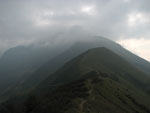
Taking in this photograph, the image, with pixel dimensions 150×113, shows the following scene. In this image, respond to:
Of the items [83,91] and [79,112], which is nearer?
[79,112]

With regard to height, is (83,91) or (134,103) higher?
(83,91)

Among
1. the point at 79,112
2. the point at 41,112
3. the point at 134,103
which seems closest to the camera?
the point at 79,112

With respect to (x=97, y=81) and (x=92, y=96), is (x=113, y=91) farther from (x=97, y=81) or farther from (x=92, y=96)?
(x=92, y=96)

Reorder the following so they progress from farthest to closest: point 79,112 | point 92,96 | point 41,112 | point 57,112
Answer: point 92,96 < point 41,112 < point 57,112 < point 79,112

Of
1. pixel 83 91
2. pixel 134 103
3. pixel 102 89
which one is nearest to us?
pixel 83 91

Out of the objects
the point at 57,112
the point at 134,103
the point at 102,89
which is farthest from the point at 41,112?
the point at 134,103

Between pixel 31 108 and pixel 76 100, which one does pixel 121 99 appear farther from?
pixel 31 108

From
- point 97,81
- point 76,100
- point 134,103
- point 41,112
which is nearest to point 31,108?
point 41,112

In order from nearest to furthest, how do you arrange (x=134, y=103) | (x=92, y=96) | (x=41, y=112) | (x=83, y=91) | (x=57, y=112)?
(x=57, y=112)
(x=41, y=112)
(x=92, y=96)
(x=83, y=91)
(x=134, y=103)

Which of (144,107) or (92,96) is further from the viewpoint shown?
(144,107)

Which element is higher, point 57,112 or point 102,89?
point 102,89
